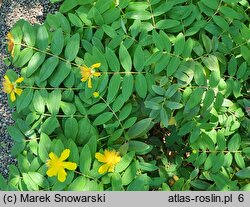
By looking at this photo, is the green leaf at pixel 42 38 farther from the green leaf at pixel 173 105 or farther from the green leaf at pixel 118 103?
the green leaf at pixel 173 105

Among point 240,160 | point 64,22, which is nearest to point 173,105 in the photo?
point 240,160

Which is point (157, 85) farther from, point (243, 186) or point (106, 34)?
point (243, 186)

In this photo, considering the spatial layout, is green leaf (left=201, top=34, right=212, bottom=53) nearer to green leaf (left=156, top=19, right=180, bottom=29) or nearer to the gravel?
green leaf (left=156, top=19, right=180, bottom=29)

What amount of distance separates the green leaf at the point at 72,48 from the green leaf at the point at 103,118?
0.88ft

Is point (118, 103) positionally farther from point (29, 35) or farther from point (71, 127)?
point (29, 35)

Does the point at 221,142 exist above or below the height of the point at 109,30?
below

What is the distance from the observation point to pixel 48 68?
191 centimetres

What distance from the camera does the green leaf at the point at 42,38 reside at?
76.1 inches

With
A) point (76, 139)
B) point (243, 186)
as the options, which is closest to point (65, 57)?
point (76, 139)

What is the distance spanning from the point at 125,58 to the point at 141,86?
0.13 meters

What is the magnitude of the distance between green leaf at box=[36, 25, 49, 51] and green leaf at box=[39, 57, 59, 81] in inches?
2.4

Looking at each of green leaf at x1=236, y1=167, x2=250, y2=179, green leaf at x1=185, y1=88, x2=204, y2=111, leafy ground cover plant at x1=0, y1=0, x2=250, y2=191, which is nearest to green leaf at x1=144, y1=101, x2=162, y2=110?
leafy ground cover plant at x1=0, y1=0, x2=250, y2=191

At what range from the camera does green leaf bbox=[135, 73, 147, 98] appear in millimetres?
1865

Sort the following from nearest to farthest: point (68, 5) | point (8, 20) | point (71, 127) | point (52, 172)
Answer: point (52, 172)
point (71, 127)
point (68, 5)
point (8, 20)
